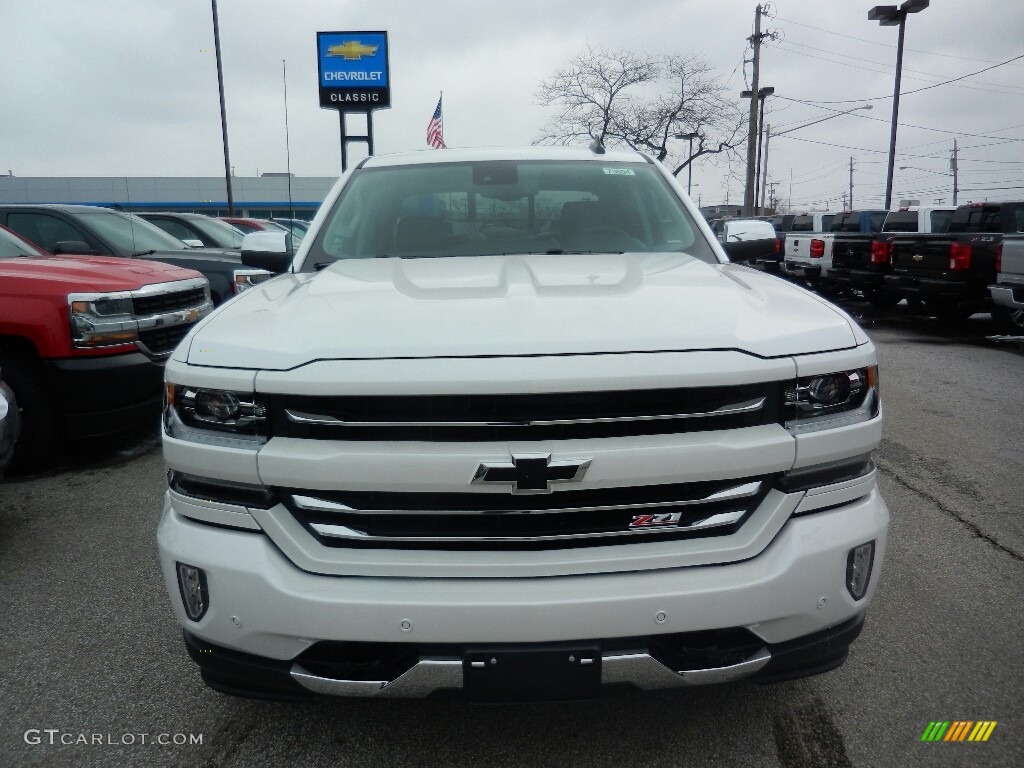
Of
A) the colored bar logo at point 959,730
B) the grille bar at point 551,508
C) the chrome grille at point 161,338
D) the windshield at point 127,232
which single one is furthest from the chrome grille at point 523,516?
the windshield at point 127,232

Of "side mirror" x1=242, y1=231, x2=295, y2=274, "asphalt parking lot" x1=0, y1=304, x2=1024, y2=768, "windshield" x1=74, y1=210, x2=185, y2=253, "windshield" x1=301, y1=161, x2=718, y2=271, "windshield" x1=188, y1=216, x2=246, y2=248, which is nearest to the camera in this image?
"asphalt parking lot" x1=0, y1=304, x2=1024, y2=768

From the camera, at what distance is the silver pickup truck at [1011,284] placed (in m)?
9.58

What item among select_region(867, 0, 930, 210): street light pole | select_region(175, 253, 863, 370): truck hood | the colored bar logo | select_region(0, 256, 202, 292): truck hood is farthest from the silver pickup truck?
select_region(867, 0, 930, 210): street light pole

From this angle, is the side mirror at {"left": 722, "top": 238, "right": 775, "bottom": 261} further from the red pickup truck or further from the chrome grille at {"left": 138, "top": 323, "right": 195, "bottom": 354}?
the red pickup truck

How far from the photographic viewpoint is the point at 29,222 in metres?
7.69

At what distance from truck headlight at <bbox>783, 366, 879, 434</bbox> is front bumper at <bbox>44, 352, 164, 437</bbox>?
4.44m

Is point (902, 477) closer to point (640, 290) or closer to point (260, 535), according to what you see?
point (640, 290)

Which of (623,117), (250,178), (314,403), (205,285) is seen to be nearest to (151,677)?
(314,403)

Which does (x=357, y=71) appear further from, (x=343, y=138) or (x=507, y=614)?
(x=507, y=614)

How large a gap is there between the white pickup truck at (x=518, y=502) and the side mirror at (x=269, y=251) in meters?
1.60

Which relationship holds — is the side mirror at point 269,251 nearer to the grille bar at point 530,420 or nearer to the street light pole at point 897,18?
the grille bar at point 530,420

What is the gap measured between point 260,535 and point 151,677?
1.16 m

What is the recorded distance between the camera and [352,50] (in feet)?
56.4

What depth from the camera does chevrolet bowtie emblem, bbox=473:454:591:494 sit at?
6.08 feet
